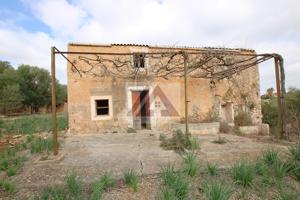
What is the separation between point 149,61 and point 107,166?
741cm

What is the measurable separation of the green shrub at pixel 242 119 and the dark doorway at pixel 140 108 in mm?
4794

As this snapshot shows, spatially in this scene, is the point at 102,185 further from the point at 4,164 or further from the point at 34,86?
the point at 34,86

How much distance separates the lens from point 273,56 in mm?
7555

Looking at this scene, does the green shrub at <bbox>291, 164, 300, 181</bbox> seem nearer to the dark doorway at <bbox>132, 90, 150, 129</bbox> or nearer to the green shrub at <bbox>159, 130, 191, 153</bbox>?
the green shrub at <bbox>159, 130, 191, 153</bbox>

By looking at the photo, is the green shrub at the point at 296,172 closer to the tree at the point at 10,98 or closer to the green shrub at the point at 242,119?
the green shrub at the point at 242,119

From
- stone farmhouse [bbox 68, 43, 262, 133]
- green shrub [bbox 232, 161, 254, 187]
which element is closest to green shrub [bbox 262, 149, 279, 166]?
green shrub [bbox 232, 161, 254, 187]

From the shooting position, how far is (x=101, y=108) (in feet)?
37.2

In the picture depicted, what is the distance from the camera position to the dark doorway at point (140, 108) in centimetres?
1155

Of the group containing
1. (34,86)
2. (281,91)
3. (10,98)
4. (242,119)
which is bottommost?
(242,119)

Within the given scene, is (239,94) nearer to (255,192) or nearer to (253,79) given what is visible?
(253,79)

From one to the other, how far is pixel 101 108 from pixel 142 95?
222cm

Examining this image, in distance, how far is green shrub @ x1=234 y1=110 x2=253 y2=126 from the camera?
1178 cm

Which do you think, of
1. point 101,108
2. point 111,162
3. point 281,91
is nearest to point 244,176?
point 111,162

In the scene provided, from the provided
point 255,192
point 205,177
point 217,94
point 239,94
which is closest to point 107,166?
point 205,177
